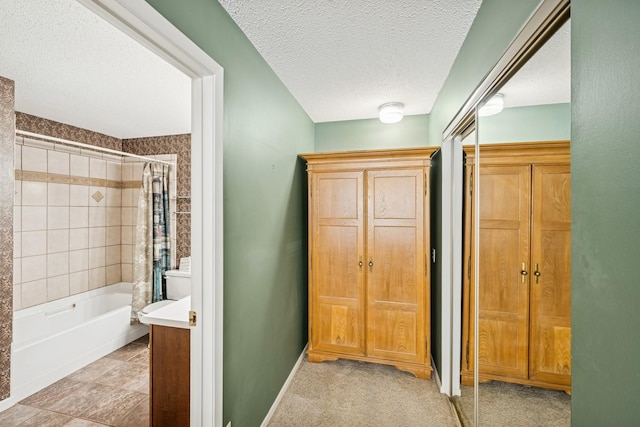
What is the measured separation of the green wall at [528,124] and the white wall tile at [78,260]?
440cm

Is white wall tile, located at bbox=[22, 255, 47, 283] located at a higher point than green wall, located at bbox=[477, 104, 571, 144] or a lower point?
lower

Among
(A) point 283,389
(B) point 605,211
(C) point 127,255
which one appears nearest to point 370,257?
(A) point 283,389

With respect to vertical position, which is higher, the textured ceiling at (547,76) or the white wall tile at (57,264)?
the textured ceiling at (547,76)

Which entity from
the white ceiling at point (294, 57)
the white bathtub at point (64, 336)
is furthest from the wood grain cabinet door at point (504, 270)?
the white bathtub at point (64, 336)

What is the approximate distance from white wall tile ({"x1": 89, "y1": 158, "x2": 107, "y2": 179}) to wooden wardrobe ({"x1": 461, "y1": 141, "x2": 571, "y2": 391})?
4337 millimetres

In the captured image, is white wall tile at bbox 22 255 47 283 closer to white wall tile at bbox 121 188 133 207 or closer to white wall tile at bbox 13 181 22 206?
white wall tile at bbox 13 181 22 206

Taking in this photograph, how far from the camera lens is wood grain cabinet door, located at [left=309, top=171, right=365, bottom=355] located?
8.31 feet

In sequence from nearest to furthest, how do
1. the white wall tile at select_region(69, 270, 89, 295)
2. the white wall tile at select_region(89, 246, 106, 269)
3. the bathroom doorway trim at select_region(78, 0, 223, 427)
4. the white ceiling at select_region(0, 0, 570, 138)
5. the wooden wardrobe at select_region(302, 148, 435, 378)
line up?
the bathroom doorway trim at select_region(78, 0, 223, 427) → the white ceiling at select_region(0, 0, 570, 138) → the wooden wardrobe at select_region(302, 148, 435, 378) → the white wall tile at select_region(69, 270, 89, 295) → the white wall tile at select_region(89, 246, 106, 269)

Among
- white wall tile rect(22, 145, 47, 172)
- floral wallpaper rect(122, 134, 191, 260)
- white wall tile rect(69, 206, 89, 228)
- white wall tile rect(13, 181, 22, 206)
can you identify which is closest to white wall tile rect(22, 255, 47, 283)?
white wall tile rect(69, 206, 89, 228)

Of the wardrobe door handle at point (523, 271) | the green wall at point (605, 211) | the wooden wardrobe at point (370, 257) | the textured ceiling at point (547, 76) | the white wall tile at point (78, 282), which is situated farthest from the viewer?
the white wall tile at point (78, 282)

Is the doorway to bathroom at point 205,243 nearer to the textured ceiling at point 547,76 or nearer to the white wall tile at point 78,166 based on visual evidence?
the textured ceiling at point 547,76

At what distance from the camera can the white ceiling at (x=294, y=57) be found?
4.68 ft

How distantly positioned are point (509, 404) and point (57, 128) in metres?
4.63

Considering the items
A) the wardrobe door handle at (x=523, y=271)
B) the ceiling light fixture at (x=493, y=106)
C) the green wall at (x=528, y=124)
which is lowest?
the wardrobe door handle at (x=523, y=271)
